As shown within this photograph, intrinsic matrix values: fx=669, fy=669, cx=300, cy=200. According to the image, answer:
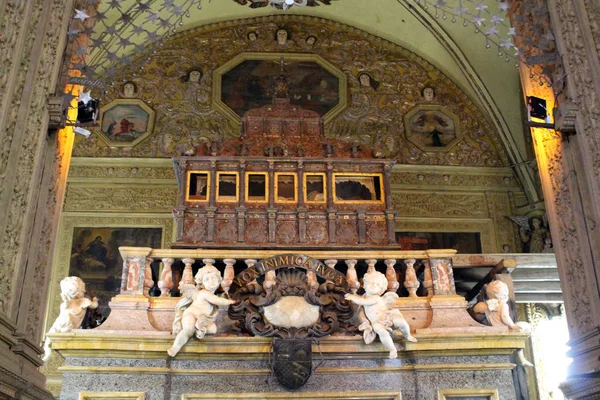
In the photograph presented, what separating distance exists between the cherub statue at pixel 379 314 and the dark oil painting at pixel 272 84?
7663 millimetres

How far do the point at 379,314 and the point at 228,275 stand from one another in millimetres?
1687

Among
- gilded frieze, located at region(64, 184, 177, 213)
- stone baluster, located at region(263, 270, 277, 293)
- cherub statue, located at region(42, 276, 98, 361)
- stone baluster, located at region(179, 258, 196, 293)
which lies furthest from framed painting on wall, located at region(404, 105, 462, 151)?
cherub statue, located at region(42, 276, 98, 361)

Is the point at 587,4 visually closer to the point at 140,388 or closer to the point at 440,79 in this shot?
the point at 140,388

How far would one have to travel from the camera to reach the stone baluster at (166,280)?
727 centimetres

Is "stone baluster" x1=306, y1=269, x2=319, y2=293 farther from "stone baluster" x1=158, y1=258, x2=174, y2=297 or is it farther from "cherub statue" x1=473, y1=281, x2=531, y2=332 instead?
"cherub statue" x1=473, y1=281, x2=531, y2=332

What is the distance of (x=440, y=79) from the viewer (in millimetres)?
14773

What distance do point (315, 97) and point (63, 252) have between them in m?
5.93

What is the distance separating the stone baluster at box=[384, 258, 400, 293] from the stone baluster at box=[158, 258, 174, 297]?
241 cm

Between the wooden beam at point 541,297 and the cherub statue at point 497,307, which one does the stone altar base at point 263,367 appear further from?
the wooden beam at point 541,297

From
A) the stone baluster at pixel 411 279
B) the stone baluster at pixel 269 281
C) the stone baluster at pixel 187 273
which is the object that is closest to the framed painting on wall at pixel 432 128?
the stone baluster at pixel 411 279

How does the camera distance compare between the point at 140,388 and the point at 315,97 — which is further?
the point at 315,97

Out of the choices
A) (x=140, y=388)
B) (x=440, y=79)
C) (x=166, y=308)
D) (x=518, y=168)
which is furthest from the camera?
(x=440, y=79)

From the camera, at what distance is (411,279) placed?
7.48 metres

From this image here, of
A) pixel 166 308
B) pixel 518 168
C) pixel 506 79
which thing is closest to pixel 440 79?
pixel 506 79
